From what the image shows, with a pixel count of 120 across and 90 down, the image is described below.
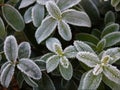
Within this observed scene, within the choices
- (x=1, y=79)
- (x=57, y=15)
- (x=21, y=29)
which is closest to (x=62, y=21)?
(x=57, y=15)

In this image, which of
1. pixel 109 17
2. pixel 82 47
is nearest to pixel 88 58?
pixel 82 47

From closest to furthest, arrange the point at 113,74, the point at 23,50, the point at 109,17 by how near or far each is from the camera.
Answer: the point at 113,74, the point at 23,50, the point at 109,17

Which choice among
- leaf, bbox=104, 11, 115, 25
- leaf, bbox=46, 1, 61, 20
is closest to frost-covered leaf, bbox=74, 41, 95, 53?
leaf, bbox=46, 1, 61, 20

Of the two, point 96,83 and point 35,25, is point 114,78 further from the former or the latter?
point 35,25

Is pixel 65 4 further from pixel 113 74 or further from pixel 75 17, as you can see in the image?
pixel 113 74

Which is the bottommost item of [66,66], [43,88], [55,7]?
[43,88]

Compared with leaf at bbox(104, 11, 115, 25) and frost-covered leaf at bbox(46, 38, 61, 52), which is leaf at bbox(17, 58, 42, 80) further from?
leaf at bbox(104, 11, 115, 25)

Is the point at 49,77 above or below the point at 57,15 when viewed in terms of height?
below
